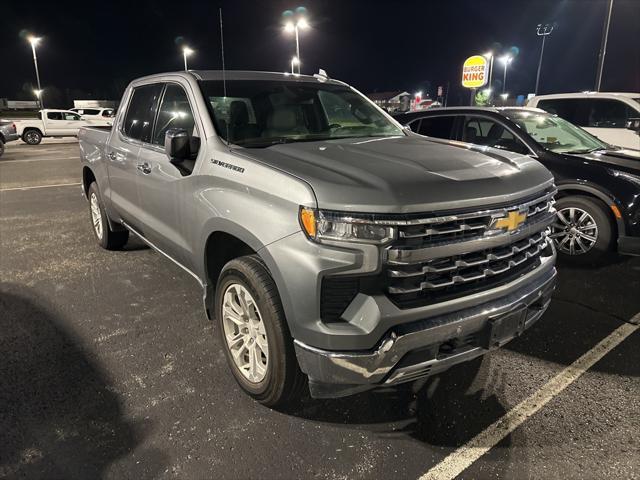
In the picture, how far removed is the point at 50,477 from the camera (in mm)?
Answer: 2279

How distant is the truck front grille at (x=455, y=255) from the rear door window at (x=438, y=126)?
386 centimetres

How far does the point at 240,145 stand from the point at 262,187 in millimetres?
692

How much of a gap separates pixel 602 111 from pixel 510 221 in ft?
26.8

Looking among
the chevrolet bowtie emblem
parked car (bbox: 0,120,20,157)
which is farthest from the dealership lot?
parked car (bbox: 0,120,20,157)

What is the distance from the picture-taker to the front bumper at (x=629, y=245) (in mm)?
4844

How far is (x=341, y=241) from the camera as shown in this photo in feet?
7.19

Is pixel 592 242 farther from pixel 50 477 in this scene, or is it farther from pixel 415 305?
pixel 50 477

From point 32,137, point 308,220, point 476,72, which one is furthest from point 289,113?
point 32,137

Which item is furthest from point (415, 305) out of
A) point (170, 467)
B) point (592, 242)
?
point (592, 242)

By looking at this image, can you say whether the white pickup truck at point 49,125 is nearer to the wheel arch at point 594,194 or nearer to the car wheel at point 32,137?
the car wheel at point 32,137

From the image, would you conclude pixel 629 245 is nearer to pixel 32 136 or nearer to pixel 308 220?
pixel 308 220

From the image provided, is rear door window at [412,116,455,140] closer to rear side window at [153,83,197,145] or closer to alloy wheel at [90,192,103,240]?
rear side window at [153,83,197,145]

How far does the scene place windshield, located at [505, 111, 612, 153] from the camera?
5777 millimetres

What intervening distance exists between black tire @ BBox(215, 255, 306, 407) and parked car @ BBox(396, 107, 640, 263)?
3.45 metres
